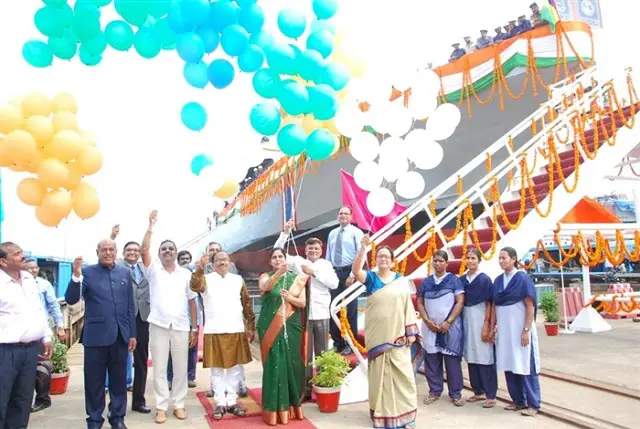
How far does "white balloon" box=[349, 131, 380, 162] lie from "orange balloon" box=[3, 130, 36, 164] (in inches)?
96.2

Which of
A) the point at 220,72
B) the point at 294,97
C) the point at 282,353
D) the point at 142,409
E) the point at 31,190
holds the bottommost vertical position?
the point at 142,409

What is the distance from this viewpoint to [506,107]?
26.0 feet

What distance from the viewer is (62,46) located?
13.5ft

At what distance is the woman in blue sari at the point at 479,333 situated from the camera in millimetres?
3977

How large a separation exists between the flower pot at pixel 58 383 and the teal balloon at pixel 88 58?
2.74 m

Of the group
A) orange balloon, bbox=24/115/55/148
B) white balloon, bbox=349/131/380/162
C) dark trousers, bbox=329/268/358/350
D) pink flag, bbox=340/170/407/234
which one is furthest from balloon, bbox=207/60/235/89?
dark trousers, bbox=329/268/358/350

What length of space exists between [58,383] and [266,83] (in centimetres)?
325

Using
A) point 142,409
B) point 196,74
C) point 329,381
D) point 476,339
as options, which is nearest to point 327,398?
point 329,381

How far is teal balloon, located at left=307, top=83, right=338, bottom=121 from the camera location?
13.9 ft

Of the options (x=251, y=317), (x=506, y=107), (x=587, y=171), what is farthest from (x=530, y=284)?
(x=506, y=107)

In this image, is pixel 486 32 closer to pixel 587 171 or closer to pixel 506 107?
pixel 506 107

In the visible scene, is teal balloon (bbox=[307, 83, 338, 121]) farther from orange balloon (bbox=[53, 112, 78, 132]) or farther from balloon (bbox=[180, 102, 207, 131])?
orange balloon (bbox=[53, 112, 78, 132])

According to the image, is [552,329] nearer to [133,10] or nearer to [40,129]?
Result: [133,10]

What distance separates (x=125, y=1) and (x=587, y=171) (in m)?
5.09
